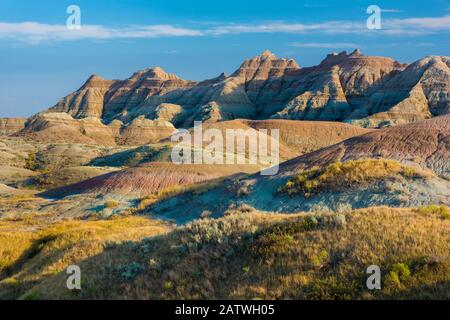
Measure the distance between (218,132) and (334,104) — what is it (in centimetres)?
8709

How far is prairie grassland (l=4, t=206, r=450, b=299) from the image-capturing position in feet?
31.7

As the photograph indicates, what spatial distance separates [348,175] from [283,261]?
56.9 ft

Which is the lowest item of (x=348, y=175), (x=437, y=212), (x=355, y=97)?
(x=348, y=175)

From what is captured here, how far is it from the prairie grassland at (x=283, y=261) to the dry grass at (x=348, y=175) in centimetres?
1307

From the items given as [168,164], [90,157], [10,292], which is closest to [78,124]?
[90,157]

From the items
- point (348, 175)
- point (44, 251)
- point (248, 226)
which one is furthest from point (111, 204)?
point (248, 226)

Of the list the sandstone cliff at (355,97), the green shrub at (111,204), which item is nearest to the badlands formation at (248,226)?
the green shrub at (111,204)

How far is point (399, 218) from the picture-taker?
42.7 feet

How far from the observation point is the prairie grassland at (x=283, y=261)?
31.7ft

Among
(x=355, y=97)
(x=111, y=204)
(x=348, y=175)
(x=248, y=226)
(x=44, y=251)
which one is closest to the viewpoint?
(x=248, y=226)

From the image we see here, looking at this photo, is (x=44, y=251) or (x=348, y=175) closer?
(x=44, y=251)

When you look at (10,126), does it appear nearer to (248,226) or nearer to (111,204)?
(111,204)

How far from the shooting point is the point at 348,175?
27641 mm
